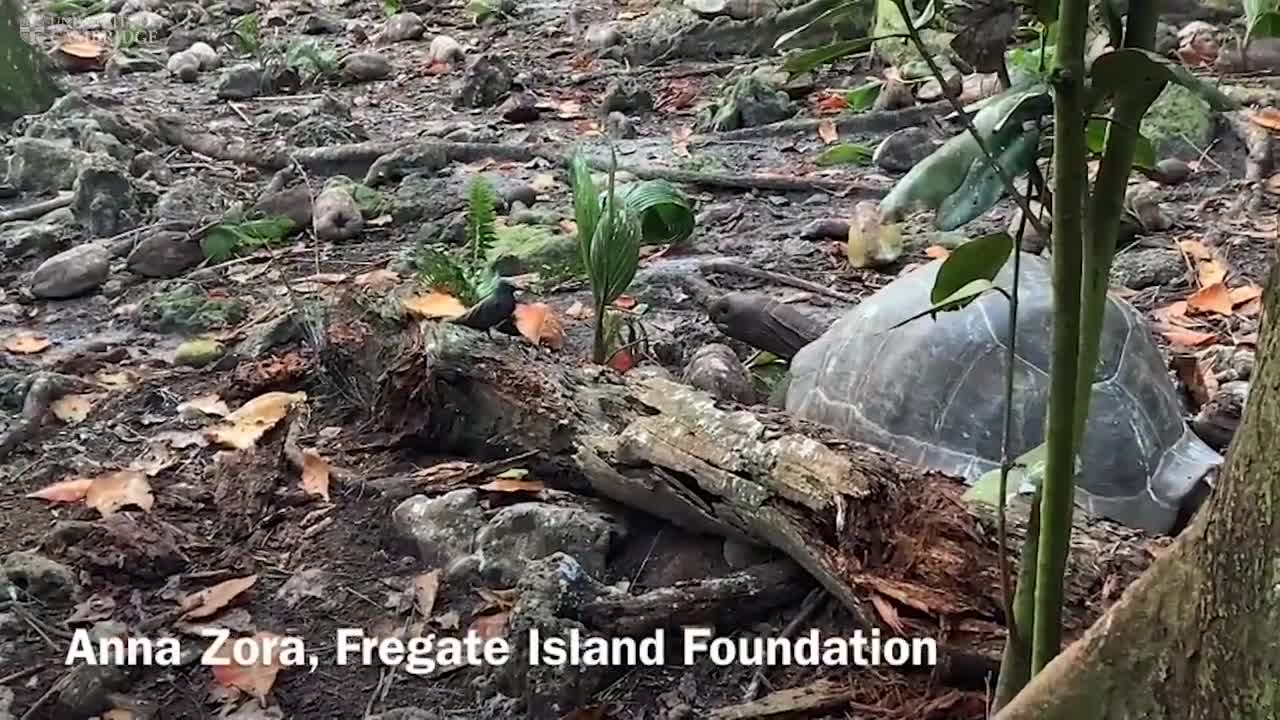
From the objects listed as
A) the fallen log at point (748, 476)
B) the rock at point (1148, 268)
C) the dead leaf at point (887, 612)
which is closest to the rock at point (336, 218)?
the fallen log at point (748, 476)

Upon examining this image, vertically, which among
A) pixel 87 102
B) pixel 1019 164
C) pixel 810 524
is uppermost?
pixel 1019 164

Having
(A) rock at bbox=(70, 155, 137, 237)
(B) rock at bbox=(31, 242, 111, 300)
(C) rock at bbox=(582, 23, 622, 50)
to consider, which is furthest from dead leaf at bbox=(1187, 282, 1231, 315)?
(C) rock at bbox=(582, 23, 622, 50)

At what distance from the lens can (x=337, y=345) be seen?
Answer: 3230 mm

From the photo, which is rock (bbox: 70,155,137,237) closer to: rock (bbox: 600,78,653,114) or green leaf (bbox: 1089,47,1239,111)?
rock (bbox: 600,78,653,114)

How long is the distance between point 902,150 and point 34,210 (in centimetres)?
319

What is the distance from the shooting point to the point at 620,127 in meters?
5.87

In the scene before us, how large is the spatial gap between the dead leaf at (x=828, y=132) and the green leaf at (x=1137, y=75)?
4275 mm

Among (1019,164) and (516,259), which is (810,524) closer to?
(1019,164)

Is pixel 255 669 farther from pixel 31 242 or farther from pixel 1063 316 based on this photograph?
pixel 31 242

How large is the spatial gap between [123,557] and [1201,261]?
2.97m

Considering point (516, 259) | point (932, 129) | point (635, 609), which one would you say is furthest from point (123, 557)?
point (932, 129)

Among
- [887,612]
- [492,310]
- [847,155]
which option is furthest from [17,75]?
[887,612]

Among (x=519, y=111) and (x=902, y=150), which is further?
(x=519, y=111)

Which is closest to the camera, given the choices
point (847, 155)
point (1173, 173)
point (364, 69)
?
point (1173, 173)
